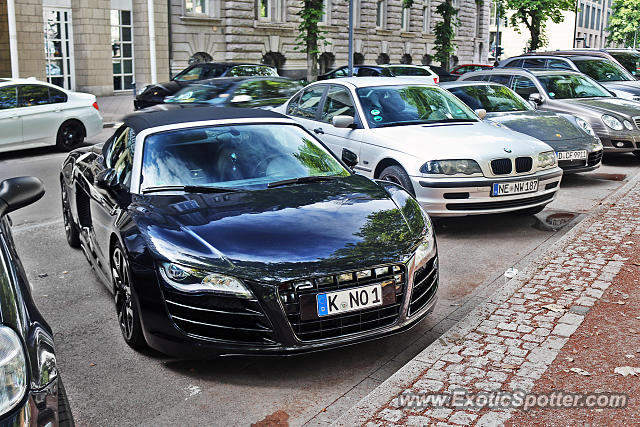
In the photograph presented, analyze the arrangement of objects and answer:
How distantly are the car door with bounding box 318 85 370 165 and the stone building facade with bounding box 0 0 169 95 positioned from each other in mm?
15770

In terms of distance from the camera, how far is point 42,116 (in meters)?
14.4

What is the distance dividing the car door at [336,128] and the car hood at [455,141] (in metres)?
0.33

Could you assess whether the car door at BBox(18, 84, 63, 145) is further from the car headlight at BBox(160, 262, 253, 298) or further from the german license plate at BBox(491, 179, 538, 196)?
the car headlight at BBox(160, 262, 253, 298)

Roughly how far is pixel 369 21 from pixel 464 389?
40.0m

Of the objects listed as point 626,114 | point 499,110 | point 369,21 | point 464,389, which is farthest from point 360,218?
point 369,21

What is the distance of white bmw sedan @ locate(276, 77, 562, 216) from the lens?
7613 millimetres

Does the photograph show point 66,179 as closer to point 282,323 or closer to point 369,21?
point 282,323

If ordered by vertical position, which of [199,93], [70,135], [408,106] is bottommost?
[70,135]

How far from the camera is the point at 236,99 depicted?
14.6 metres

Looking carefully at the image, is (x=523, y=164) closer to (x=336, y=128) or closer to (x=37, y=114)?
(x=336, y=128)

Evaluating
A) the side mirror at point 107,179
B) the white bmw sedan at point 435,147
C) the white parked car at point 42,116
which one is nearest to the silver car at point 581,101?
the white bmw sedan at point 435,147

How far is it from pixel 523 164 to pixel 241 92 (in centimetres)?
812

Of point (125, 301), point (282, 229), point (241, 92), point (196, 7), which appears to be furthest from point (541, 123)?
point (196, 7)

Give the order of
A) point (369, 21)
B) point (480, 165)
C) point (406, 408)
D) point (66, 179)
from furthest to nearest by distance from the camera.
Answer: point (369, 21) < point (480, 165) < point (66, 179) < point (406, 408)
